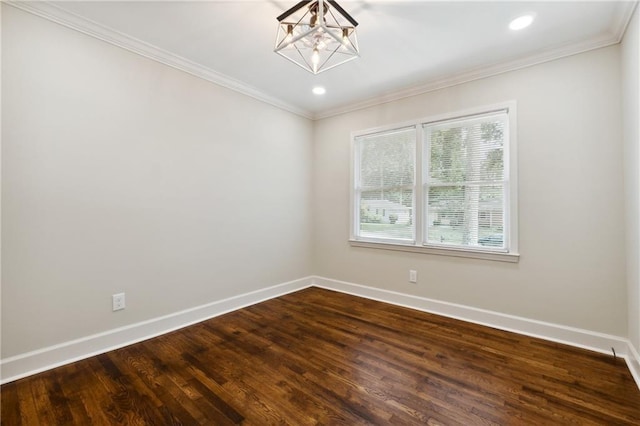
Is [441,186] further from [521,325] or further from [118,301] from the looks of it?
[118,301]

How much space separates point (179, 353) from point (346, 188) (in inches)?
108

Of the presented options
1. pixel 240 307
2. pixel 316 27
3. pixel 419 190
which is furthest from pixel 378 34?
pixel 240 307

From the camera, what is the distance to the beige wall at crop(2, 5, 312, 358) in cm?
193

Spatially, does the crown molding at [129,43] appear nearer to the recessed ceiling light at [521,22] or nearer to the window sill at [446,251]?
the window sill at [446,251]

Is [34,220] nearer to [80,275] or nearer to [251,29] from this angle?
[80,275]

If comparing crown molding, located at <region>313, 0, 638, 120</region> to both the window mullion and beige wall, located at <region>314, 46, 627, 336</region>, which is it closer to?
beige wall, located at <region>314, 46, 627, 336</region>

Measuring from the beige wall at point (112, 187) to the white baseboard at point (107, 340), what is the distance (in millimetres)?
58

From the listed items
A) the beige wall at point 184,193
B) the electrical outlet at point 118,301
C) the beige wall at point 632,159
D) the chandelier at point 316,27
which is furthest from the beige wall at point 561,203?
the electrical outlet at point 118,301

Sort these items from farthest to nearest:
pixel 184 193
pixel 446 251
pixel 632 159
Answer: pixel 446 251
pixel 184 193
pixel 632 159

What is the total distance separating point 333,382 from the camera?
187 cm

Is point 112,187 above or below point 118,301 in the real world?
above

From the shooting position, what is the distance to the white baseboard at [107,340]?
1.91 metres

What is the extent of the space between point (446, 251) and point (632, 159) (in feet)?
5.25

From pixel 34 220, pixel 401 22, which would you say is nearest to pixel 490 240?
pixel 401 22
